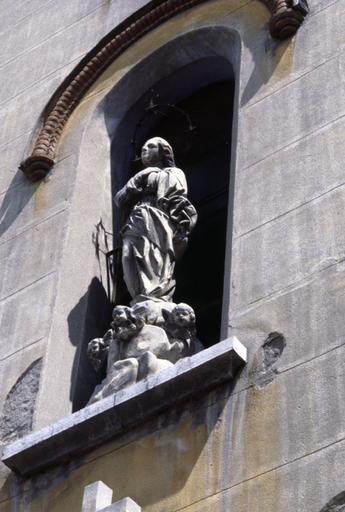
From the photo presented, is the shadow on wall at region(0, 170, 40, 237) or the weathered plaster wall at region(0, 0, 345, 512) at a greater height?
the shadow on wall at region(0, 170, 40, 237)

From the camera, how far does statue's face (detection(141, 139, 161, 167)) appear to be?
39.9 ft

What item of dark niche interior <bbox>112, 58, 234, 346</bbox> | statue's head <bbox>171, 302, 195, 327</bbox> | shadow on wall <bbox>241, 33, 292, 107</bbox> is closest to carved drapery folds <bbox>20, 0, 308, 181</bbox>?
dark niche interior <bbox>112, 58, 234, 346</bbox>

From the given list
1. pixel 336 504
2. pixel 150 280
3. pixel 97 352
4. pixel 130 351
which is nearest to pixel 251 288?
pixel 130 351

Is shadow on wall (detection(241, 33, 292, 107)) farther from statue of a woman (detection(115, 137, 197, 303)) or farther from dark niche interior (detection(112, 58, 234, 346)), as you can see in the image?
dark niche interior (detection(112, 58, 234, 346))

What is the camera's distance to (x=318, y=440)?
8.57m

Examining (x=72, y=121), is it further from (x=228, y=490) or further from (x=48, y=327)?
(x=228, y=490)

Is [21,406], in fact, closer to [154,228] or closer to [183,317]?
[183,317]

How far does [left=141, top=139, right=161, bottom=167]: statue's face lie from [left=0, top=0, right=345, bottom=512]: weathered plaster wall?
59cm

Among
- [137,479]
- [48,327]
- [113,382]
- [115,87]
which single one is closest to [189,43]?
[115,87]

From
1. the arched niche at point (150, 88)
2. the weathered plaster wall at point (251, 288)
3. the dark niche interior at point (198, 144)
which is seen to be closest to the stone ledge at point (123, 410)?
the weathered plaster wall at point (251, 288)

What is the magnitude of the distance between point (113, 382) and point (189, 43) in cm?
430

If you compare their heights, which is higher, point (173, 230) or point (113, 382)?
point (173, 230)

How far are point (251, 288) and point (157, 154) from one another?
262cm

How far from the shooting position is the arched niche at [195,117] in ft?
40.9
